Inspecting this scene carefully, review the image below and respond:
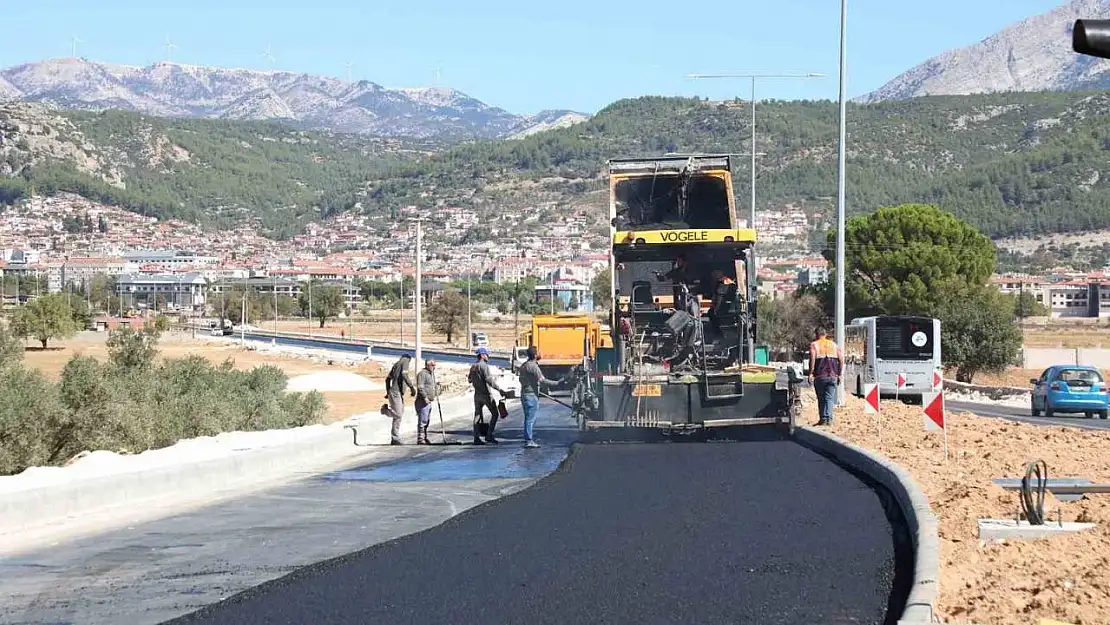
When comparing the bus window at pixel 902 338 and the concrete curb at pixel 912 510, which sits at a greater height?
the bus window at pixel 902 338

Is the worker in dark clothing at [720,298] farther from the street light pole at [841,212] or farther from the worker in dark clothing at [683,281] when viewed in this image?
the street light pole at [841,212]

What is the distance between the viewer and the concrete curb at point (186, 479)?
14172mm

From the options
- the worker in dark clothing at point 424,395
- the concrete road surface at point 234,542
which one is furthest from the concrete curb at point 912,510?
the worker in dark clothing at point 424,395

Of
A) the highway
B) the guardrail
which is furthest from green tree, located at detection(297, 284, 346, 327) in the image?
the highway

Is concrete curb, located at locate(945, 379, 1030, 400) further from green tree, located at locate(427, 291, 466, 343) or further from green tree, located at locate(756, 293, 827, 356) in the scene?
green tree, located at locate(427, 291, 466, 343)

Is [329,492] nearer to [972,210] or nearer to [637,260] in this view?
[637,260]

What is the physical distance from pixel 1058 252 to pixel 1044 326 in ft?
209

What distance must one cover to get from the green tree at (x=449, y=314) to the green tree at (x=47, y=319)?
28.3 m

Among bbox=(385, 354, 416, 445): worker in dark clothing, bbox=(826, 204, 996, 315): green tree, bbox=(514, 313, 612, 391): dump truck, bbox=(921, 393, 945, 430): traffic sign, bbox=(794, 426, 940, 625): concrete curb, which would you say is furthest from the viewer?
bbox=(826, 204, 996, 315): green tree

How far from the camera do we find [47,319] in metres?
98.8

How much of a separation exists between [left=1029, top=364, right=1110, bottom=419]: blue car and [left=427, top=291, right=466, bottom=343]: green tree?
273 feet

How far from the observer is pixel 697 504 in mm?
14734

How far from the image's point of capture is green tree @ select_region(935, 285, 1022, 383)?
58.3 meters

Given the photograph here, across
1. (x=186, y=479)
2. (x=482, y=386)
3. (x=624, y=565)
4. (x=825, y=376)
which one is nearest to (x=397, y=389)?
(x=482, y=386)
